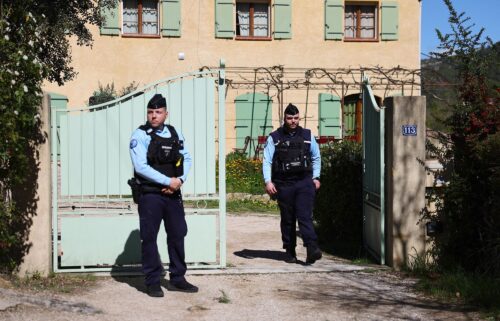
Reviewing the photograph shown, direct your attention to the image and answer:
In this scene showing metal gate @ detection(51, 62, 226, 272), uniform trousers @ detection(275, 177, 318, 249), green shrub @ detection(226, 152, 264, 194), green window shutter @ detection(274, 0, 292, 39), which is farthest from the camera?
green window shutter @ detection(274, 0, 292, 39)

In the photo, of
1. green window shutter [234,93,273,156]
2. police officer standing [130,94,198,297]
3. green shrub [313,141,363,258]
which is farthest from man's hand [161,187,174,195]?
green window shutter [234,93,273,156]

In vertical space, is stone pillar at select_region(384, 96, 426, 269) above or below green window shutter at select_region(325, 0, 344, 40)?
below

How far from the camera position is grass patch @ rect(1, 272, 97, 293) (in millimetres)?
6660

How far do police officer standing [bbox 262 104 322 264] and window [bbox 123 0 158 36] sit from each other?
46.2 feet

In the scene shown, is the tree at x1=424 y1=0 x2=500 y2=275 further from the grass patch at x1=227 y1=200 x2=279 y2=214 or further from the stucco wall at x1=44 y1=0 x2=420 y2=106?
the stucco wall at x1=44 y1=0 x2=420 y2=106

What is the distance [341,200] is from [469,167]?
253cm

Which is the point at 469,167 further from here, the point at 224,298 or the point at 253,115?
Result: the point at 253,115

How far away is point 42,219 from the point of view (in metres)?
7.07

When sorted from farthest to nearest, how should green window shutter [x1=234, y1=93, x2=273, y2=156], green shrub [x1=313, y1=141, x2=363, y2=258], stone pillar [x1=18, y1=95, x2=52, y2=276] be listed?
green window shutter [x1=234, y1=93, x2=273, y2=156]
green shrub [x1=313, y1=141, x2=363, y2=258]
stone pillar [x1=18, y1=95, x2=52, y2=276]

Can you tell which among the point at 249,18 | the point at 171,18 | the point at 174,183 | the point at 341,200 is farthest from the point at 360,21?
the point at 174,183

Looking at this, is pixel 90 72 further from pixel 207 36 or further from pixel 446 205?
pixel 446 205

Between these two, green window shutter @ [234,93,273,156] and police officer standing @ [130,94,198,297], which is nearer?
police officer standing @ [130,94,198,297]

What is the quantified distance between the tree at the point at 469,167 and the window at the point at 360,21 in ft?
49.4

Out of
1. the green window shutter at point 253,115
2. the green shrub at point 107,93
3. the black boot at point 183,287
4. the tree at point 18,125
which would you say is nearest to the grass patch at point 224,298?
the black boot at point 183,287
